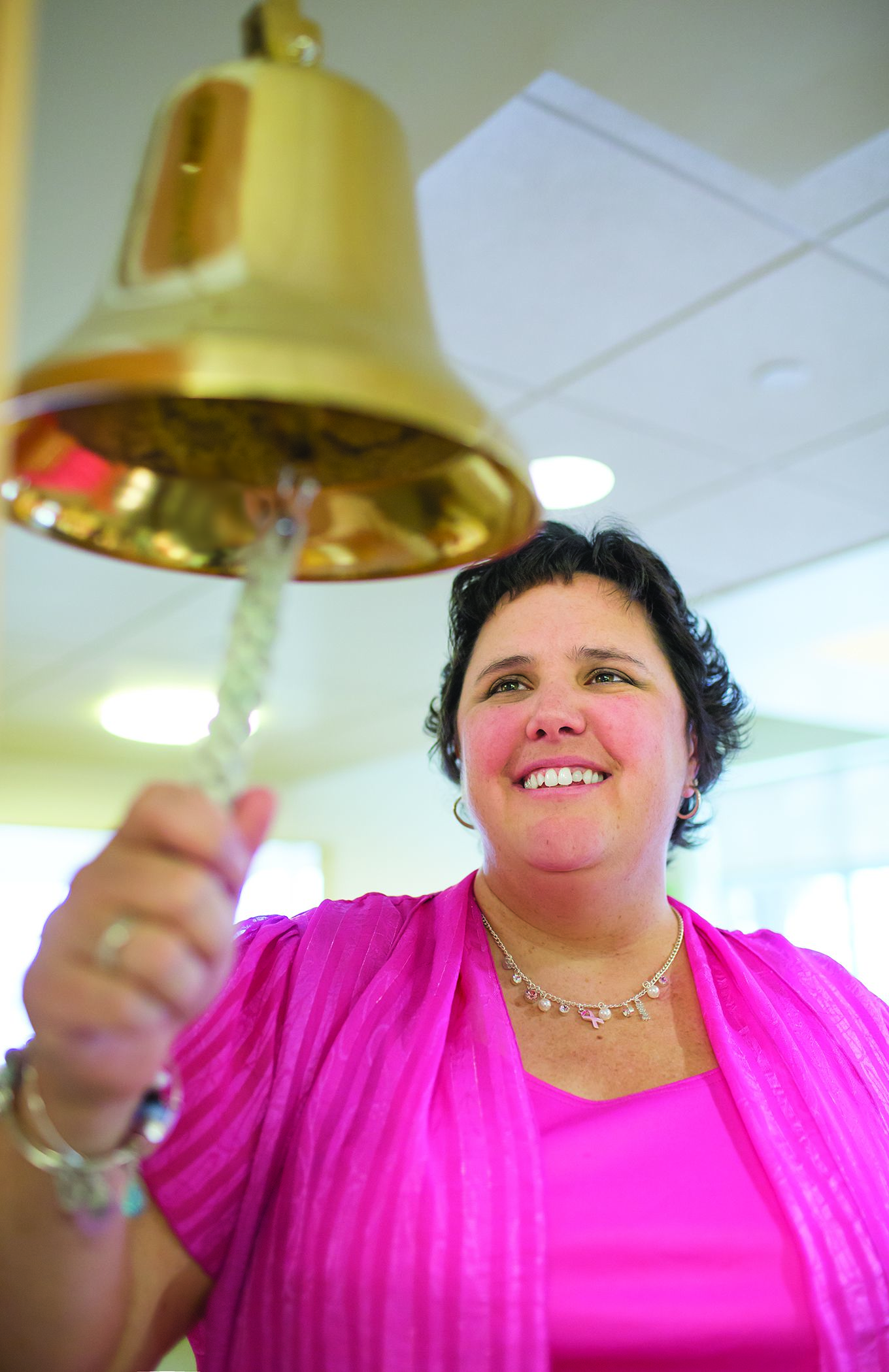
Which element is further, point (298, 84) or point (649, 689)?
point (649, 689)

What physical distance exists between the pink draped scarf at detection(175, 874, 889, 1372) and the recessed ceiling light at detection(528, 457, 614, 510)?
1.75 m

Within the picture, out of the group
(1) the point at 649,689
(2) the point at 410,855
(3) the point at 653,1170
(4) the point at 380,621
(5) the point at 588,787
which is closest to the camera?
(3) the point at 653,1170

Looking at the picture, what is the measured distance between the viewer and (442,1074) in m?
1.13

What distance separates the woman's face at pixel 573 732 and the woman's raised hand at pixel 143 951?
785 mm

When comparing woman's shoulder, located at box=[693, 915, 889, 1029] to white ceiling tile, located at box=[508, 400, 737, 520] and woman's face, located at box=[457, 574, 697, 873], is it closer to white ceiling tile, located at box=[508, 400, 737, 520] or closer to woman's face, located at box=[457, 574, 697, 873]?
woman's face, located at box=[457, 574, 697, 873]

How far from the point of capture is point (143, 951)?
47 centimetres

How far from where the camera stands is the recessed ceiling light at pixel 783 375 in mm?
2424

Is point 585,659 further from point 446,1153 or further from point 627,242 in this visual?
point 627,242

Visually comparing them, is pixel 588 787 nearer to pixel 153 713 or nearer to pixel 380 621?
pixel 380 621

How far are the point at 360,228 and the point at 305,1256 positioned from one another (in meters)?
0.83

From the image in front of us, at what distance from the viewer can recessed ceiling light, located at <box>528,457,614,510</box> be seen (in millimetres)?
2861

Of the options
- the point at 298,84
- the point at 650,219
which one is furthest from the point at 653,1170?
the point at 650,219

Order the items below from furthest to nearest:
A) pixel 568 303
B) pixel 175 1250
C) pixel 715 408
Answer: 1. pixel 715 408
2. pixel 568 303
3. pixel 175 1250

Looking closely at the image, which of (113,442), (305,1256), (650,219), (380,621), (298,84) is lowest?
(305,1256)
